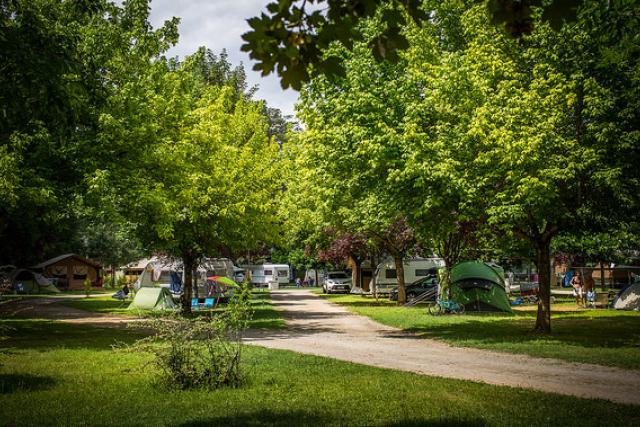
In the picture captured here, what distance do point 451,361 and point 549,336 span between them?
18.4ft

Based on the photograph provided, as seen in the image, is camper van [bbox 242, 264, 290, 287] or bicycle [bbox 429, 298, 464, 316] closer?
bicycle [bbox 429, 298, 464, 316]

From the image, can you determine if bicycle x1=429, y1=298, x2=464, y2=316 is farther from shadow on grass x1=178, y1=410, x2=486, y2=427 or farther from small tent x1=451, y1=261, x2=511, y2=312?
shadow on grass x1=178, y1=410, x2=486, y2=427

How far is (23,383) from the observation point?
891 centimetres

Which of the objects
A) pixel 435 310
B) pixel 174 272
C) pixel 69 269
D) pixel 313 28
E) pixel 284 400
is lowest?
pixel 435 310

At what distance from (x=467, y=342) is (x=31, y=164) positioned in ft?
40.9

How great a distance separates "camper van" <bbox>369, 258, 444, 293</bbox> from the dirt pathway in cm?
2099

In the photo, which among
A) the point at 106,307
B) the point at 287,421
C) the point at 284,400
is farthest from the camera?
the point at 106,307

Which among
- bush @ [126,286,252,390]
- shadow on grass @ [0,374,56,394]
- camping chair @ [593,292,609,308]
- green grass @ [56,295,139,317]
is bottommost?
camping chair @ [593,292,609,308]

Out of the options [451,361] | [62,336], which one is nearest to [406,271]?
[62,336]

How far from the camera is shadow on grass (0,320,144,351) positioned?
551 inches

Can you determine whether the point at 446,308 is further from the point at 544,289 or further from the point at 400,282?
the point at 544,289

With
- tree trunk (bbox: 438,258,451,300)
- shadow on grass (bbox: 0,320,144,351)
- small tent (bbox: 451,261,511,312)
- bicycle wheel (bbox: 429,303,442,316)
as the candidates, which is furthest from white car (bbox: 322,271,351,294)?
shadow on grass (bbox: 0,320,144,351)

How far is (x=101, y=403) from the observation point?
7.72m

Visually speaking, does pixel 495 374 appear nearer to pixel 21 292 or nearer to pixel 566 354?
pixel 566 354
